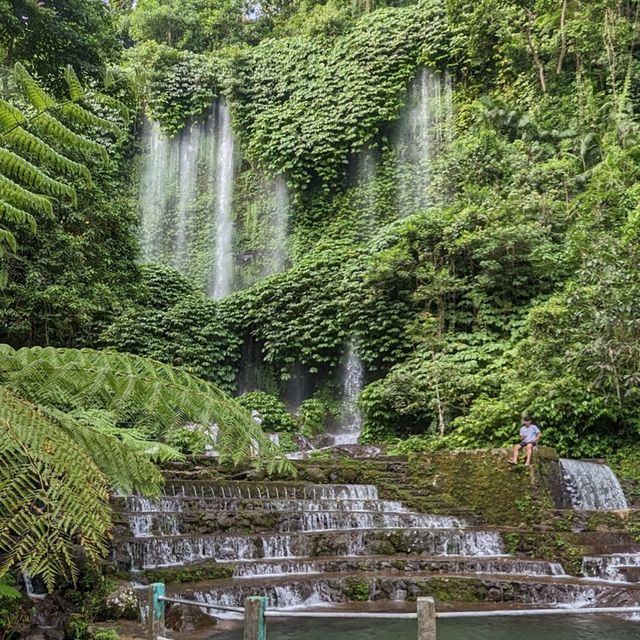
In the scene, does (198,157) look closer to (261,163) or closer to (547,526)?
(261,163)

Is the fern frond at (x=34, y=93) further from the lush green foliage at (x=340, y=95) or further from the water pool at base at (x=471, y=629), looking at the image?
the lush green foliage at (x=340, y=95)

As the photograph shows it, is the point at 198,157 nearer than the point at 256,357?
No

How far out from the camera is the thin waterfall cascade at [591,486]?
10.4 m

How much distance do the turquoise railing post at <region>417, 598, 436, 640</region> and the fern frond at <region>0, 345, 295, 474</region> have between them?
82 centimetres

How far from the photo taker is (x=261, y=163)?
23484 mm

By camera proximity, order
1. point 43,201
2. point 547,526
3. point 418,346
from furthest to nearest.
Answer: point 418,346, point 547,526, point 43,201

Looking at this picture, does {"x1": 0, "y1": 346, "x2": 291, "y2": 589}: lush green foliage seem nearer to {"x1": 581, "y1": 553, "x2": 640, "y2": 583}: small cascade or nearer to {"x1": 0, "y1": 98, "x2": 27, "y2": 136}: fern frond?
{"x1": 0, "y1": 98, "x2": 27, "y2": 136}: fern frond

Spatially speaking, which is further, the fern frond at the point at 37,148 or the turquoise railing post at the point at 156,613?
the turquoise railing post at the point at 156,613

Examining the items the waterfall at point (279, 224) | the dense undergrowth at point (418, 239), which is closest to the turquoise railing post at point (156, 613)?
the dense undergrowth at point (418, 239)

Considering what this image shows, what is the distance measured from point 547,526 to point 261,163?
17369 millimetres

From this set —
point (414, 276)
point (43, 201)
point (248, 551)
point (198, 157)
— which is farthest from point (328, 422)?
point (43, 201)

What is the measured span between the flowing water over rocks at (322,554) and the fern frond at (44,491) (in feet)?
15.7

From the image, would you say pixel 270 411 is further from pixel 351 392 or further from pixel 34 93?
pixel 34 93

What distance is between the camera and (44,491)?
1.79 m
